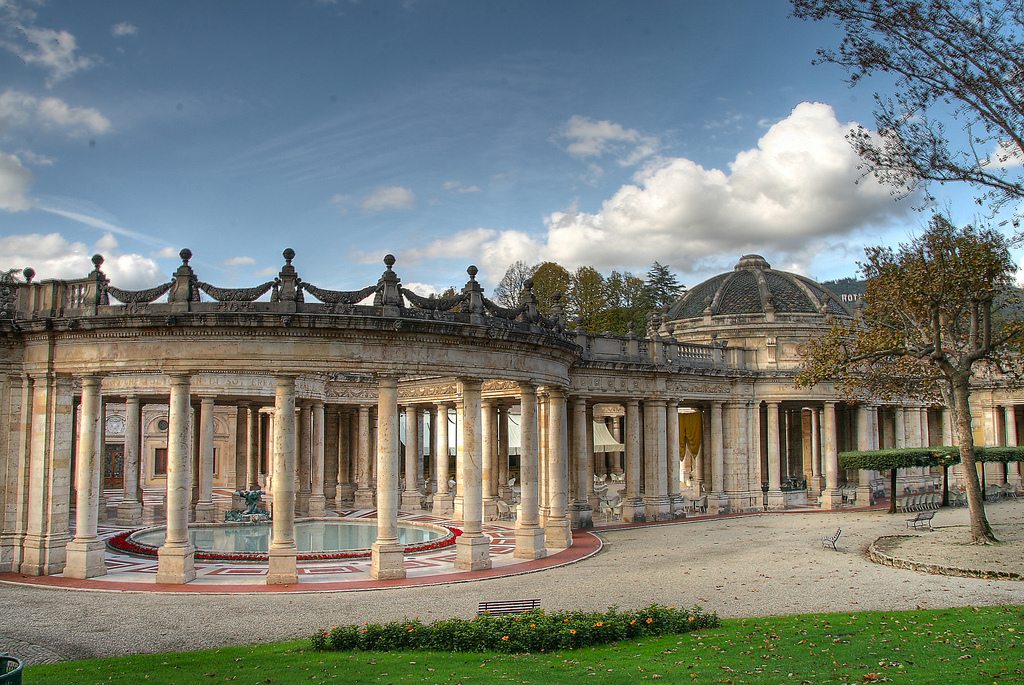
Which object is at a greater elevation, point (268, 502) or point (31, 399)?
point (31, 399)

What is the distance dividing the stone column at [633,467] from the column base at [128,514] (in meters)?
21.8

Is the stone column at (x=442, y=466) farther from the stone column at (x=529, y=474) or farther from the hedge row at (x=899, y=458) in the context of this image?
the hedge row at (x=899, y=458)

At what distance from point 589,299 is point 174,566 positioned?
47596 mm

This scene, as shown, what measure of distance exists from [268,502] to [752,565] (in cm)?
2602

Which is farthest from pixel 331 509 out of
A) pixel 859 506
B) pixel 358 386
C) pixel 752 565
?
pixel 859 506

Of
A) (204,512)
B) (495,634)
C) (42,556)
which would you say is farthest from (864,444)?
(42,556)

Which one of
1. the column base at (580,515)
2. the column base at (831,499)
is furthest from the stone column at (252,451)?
the column base at (831,499)

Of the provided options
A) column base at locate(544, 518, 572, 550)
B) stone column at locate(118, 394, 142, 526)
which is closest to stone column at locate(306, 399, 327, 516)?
stone column at locate(118, 394, 142, 526)

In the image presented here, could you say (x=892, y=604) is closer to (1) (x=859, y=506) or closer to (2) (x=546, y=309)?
(1) (x=859, y=506)

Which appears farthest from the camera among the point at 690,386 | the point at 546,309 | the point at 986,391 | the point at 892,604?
the point at 546,309

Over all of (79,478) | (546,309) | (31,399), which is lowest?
(79,478)

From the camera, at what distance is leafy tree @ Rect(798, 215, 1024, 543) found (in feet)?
79.9

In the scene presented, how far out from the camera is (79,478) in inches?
830

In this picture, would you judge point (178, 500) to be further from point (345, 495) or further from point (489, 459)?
point (345, 495)
